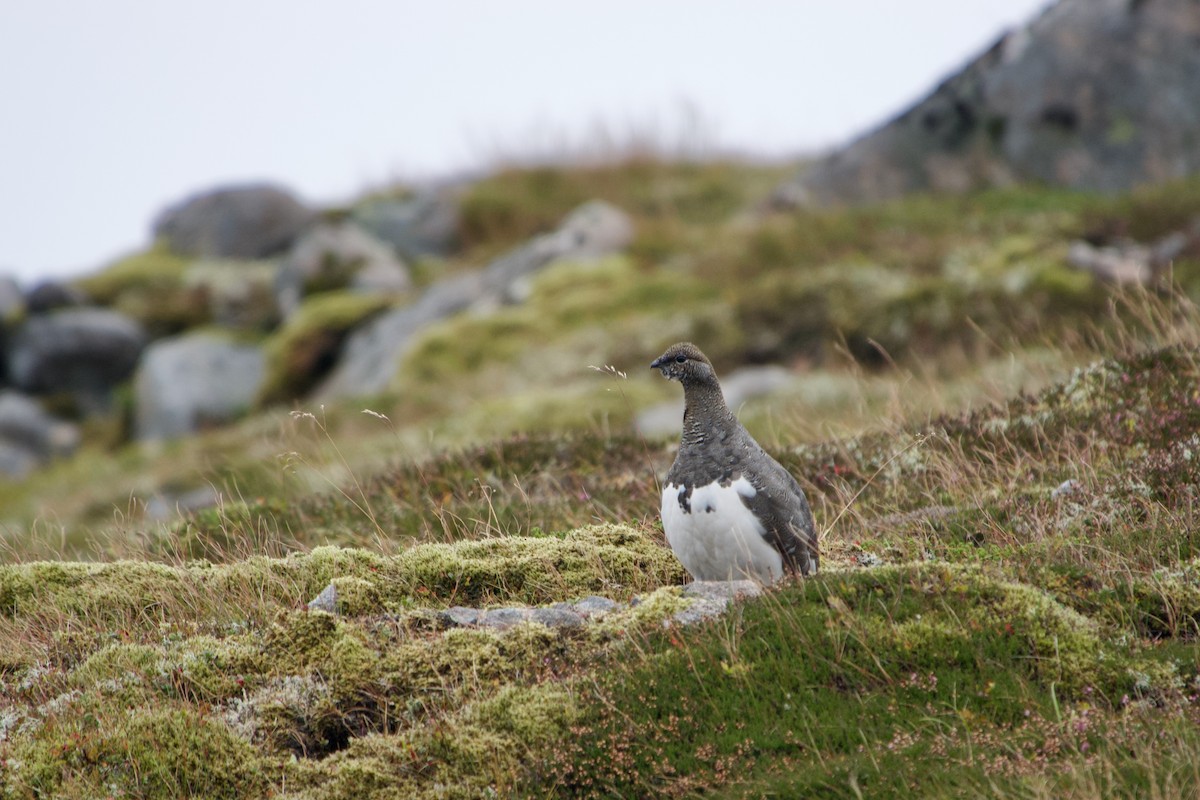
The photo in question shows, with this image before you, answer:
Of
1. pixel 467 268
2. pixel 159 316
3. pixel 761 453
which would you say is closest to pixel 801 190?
pixel 467 268

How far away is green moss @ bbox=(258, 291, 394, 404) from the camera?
955 inches

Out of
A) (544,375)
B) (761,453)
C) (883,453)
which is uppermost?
(761,453)

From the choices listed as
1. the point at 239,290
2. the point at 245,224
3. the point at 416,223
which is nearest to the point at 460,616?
the point at 239,290

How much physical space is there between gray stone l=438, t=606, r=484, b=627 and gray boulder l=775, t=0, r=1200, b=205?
18.9 meters

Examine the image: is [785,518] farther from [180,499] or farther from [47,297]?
[47,297]

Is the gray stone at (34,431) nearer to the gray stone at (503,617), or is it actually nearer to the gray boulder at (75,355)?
the gray boulder at (75,355)

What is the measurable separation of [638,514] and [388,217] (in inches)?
939

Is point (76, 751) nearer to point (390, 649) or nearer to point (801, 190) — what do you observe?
point (390, 649)

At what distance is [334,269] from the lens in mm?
27469

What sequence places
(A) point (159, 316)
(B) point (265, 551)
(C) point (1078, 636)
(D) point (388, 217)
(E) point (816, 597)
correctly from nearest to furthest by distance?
(C) point (1078, 636) → (E) point (816, 597) → (B) point (265, 551) → (A) point (159, 316) → (D) point (388, 217)

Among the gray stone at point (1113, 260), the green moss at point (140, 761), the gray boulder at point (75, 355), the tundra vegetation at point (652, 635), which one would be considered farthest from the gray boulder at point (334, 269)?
the green moss at point (140, 761)

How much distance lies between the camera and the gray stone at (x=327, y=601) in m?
6.21

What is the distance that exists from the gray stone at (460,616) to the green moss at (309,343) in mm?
18641

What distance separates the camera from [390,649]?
228 inches
